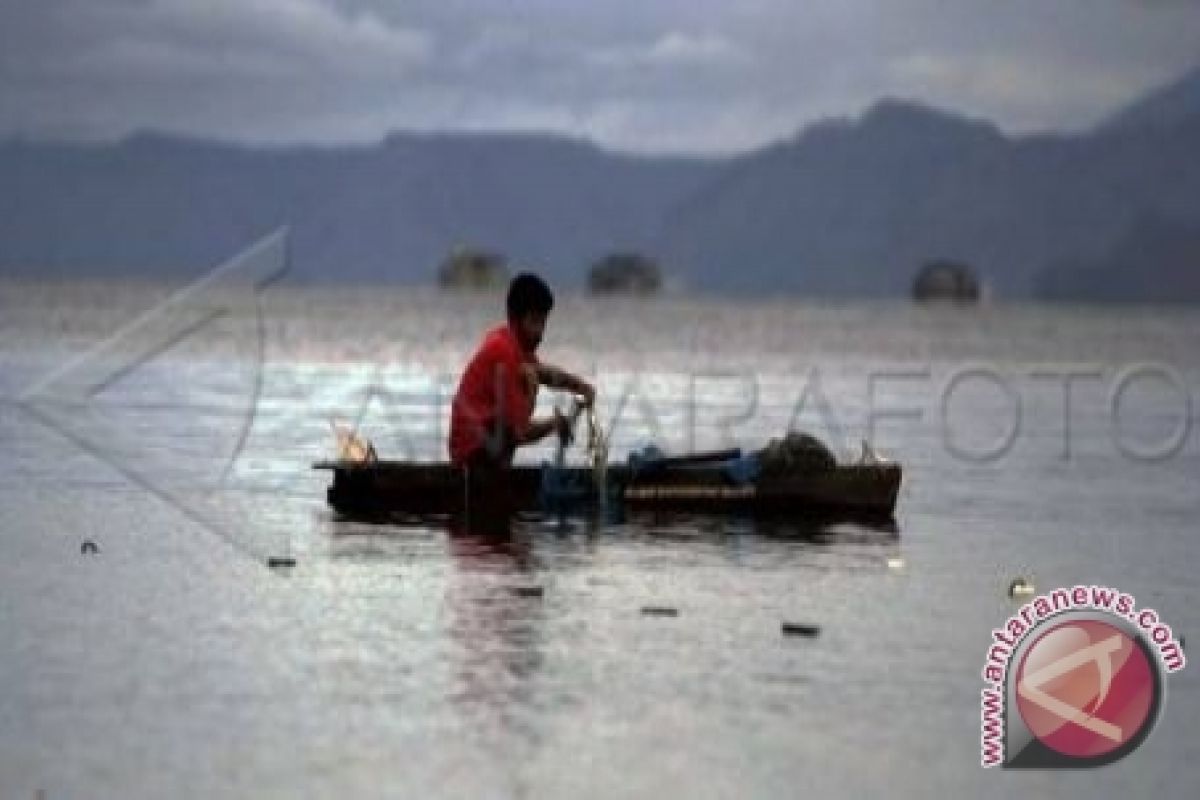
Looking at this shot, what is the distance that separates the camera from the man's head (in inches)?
972

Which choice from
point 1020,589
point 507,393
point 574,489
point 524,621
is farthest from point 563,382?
point 524,621

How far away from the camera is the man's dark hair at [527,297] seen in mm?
24672

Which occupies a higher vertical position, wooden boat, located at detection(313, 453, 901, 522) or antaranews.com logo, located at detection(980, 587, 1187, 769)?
wooden boat, located at detection(313, 453, 901, 522)

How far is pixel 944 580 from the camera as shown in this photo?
22.6 m

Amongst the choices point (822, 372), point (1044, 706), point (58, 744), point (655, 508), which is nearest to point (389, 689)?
point (58, 744)

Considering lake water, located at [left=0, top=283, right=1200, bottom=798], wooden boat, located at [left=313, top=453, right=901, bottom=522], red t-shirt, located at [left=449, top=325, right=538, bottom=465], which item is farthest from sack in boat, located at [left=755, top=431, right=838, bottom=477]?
red t-shirt, located at [left=449, top=325, right=538, bottom=465]

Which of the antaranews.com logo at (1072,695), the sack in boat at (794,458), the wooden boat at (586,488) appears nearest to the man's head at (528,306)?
the wooden boat at (586,488)

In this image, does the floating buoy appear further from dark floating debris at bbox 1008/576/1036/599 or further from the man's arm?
the man's arm

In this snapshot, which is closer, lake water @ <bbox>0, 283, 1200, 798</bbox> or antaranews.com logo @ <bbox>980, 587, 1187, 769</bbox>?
lake water @ <bbox>0, 283, 1200, 798</bbox>

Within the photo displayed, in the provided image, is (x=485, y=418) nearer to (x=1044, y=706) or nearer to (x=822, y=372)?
(x=1044, y=706)

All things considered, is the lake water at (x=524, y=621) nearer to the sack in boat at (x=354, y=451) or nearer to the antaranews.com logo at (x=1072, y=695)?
the antaranews.com logo at (x=1072, y=695)

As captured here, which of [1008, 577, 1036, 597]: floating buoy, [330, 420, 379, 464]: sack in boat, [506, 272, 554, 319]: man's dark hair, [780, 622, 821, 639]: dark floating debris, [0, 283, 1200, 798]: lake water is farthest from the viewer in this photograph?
[330, 420, 379, 464]: sack in boat

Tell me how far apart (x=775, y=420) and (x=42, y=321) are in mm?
64966

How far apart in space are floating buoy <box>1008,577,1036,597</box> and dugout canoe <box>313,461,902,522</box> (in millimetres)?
4421
